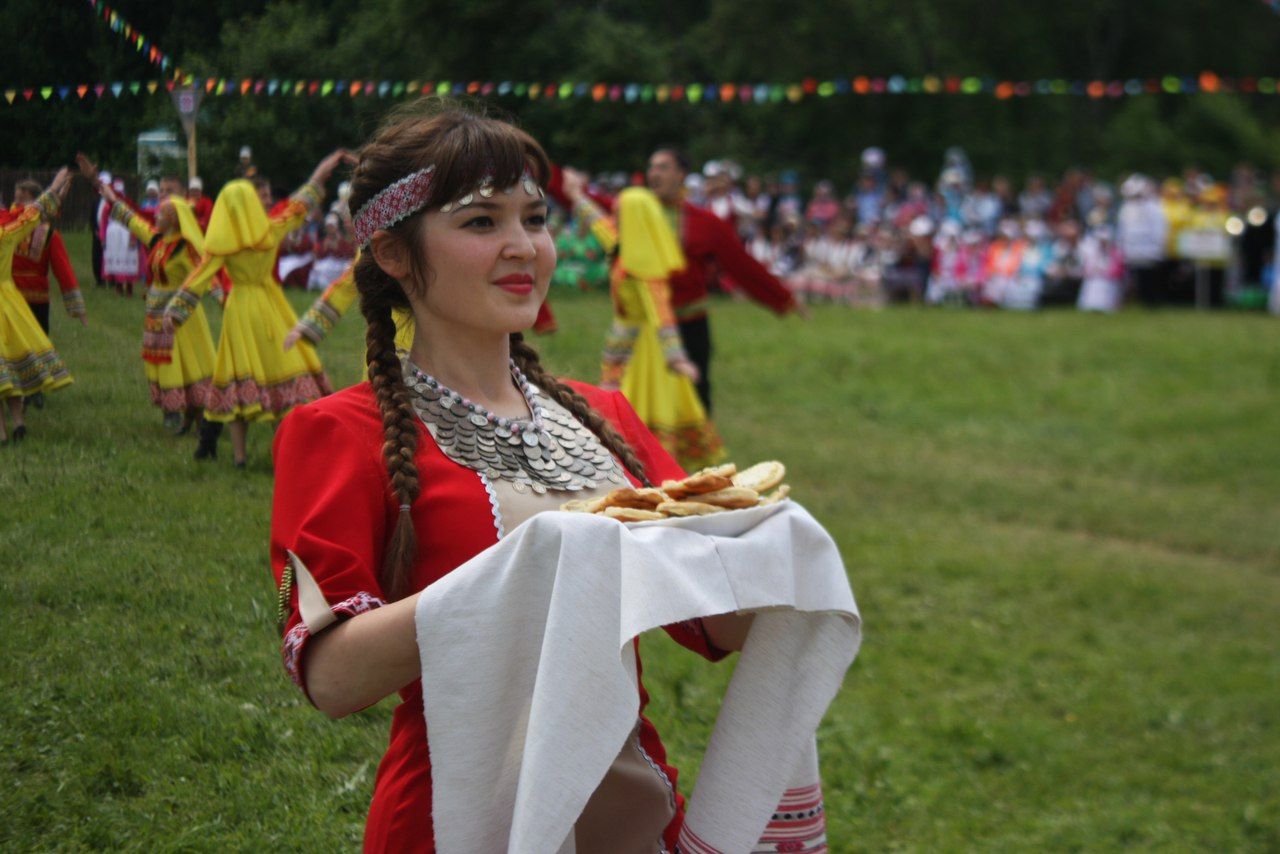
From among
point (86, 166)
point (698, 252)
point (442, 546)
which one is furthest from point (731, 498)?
point (698, 252)

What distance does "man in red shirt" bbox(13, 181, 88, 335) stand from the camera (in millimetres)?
2965

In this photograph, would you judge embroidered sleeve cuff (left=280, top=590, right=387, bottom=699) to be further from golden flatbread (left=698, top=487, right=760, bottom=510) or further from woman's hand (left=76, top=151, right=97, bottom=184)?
woman's hand (left=76, top=151, right=97, bottom=184)

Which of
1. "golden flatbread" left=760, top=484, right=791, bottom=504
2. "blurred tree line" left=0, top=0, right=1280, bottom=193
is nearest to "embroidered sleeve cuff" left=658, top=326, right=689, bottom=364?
"blurred tree line" left=0, top=0, right=1280, bottom=193

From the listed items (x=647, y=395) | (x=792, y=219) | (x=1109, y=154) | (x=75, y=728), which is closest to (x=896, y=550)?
(x=647, y=395)

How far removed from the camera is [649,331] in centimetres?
861

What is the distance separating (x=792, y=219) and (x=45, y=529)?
672 inches

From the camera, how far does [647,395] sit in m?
8.60

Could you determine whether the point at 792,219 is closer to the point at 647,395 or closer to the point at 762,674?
the point at 647,395

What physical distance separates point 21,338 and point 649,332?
19.0ft

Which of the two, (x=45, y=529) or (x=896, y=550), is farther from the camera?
(x=896, y=550)

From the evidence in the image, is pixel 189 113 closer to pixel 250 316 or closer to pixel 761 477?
pixel 250 316

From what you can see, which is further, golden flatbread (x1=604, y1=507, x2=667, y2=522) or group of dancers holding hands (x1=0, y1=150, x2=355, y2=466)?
group of dancers holding hands (x1=0, y1=150, x2=355, y2=466)

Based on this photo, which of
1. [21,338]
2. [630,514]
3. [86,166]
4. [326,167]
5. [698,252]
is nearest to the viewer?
[630,514]

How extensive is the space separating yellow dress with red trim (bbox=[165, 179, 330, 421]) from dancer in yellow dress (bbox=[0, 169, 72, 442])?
34 cm
